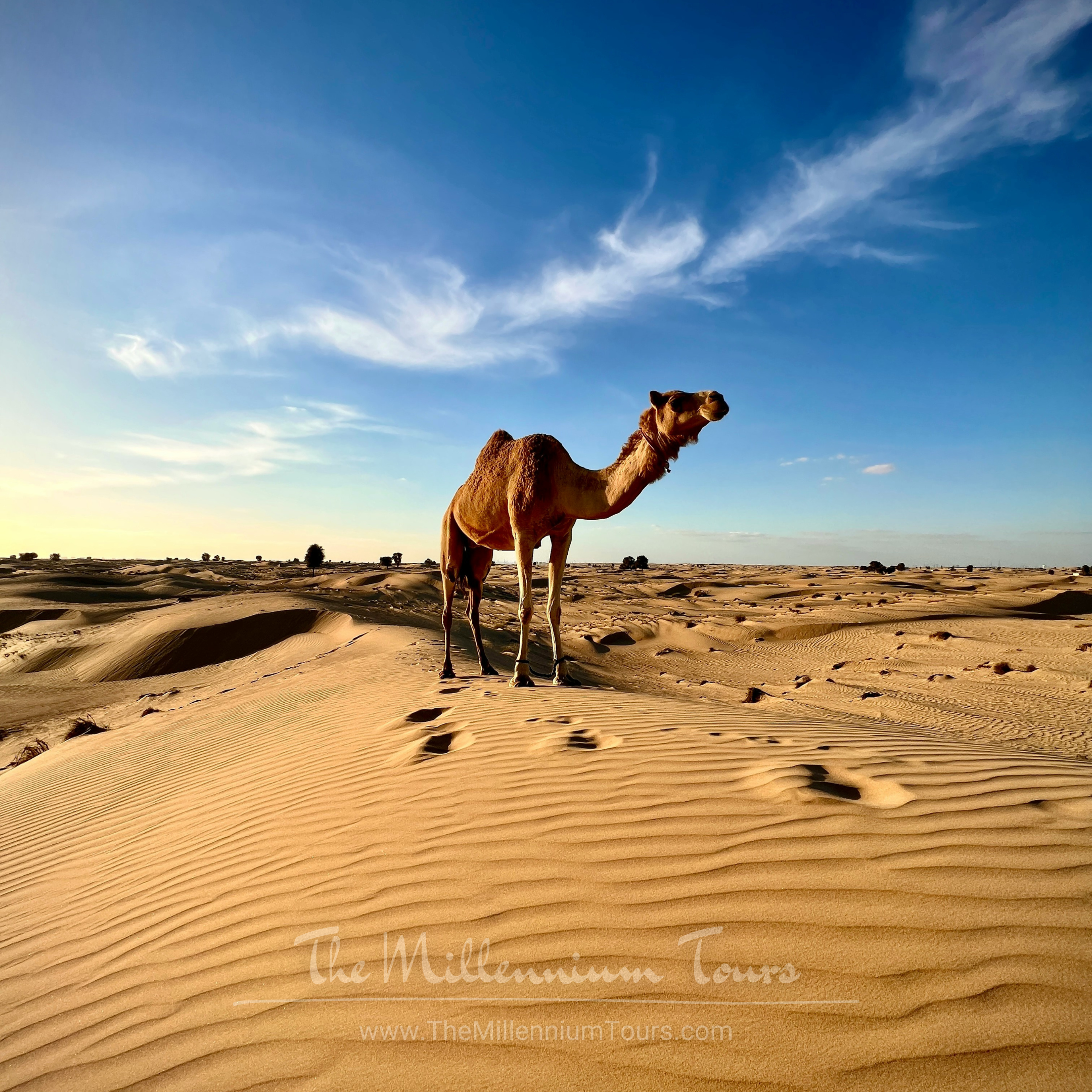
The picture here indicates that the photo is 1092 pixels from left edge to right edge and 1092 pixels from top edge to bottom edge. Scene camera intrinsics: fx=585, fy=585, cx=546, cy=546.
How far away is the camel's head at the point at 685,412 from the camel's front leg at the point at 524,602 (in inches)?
82.4

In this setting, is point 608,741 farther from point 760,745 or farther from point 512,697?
point 512,697

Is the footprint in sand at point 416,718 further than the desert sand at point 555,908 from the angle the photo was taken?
Yes

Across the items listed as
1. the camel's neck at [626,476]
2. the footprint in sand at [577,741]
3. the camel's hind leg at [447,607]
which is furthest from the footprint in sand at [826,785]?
the camel's hind leg at [447,607]

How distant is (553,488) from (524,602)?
1402 mm

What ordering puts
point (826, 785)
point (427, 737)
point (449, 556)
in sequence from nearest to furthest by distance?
1. point (826, 785)
2. point (427, 737)
3. point (449, 556)

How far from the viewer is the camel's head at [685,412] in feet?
18.5

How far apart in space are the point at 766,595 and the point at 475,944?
24063mm

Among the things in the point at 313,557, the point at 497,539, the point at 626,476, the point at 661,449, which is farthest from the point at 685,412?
the point at 313,557

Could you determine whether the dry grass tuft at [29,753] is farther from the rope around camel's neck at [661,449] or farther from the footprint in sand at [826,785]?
the footprint in sand at [826,785]

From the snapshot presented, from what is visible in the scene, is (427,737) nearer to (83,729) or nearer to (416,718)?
(416,718)

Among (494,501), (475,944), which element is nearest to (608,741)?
(475,944)

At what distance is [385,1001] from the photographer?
1.90 meters

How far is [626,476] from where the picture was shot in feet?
21.2

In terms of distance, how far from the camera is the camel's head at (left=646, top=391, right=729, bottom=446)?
5.65m
